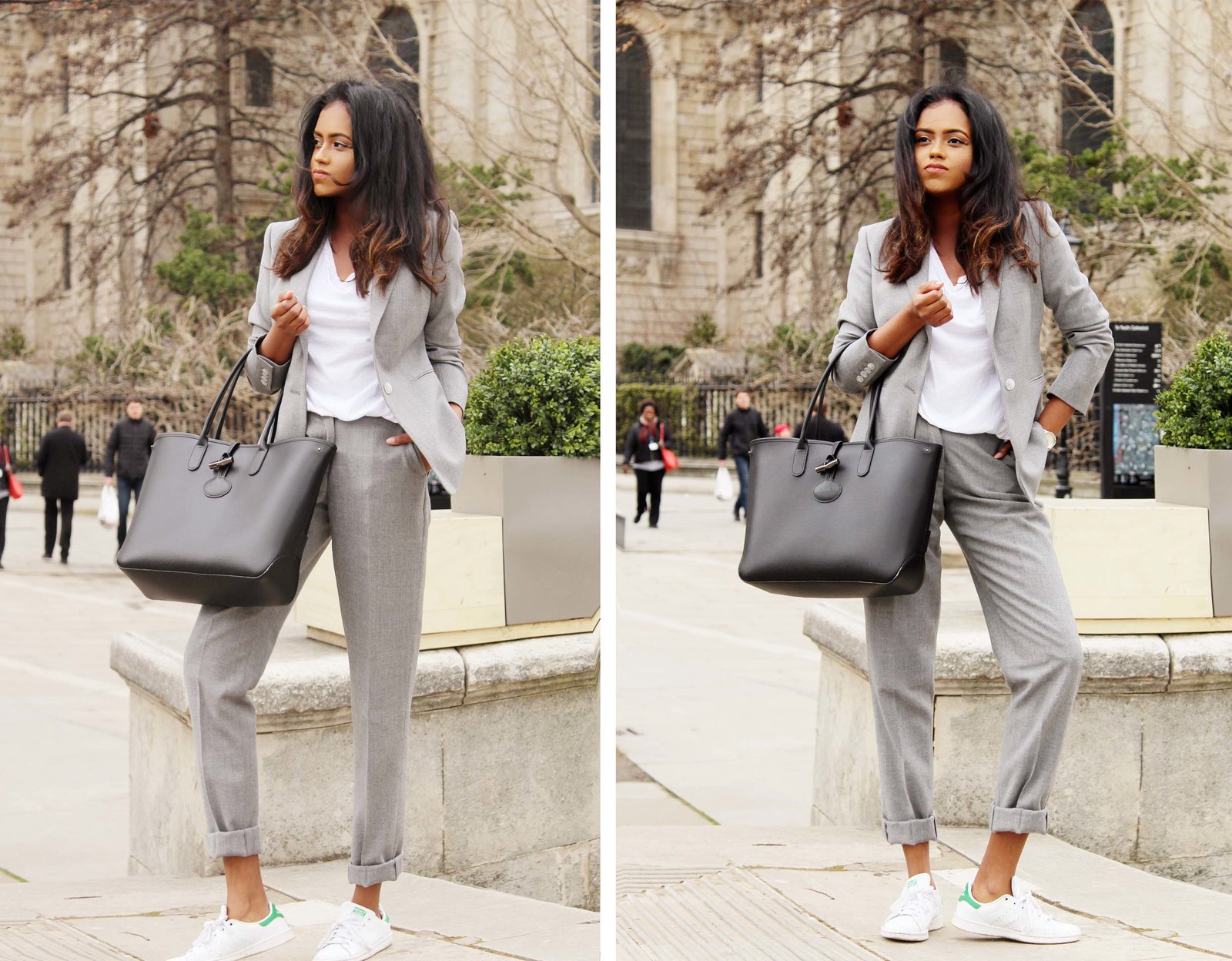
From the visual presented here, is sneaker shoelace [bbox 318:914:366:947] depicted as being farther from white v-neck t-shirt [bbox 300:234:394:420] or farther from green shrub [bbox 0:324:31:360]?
green shrub [bbox 0:324:31:360]

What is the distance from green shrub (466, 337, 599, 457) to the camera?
181 inches

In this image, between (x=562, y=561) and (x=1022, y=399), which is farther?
(x=562, y=561)

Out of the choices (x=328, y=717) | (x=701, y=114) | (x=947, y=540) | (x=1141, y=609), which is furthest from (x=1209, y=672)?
(x=701, y=114)

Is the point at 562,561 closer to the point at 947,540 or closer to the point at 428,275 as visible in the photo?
the point at 428,275

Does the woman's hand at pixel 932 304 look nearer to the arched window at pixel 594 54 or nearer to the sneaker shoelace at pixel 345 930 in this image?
the sneaker shoelace at pixel 345 930

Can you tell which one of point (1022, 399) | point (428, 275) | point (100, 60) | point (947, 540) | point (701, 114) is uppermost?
point (701, 114)

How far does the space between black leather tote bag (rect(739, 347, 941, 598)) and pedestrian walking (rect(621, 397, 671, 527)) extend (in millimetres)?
14386

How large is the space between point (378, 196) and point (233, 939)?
4.99ft

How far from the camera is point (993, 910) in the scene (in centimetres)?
307

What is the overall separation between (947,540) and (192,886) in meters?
14.0

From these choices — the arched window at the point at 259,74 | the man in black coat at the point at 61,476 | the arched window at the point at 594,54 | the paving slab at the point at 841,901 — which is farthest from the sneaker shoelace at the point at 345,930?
the arched window at the point at 259,74

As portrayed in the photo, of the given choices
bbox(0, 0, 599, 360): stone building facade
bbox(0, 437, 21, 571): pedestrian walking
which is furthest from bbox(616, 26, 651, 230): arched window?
bbox(0, 437, 21, 571): pedestrian walking

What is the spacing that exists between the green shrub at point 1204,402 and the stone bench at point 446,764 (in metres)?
2.25

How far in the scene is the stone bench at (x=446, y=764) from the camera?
388cm
